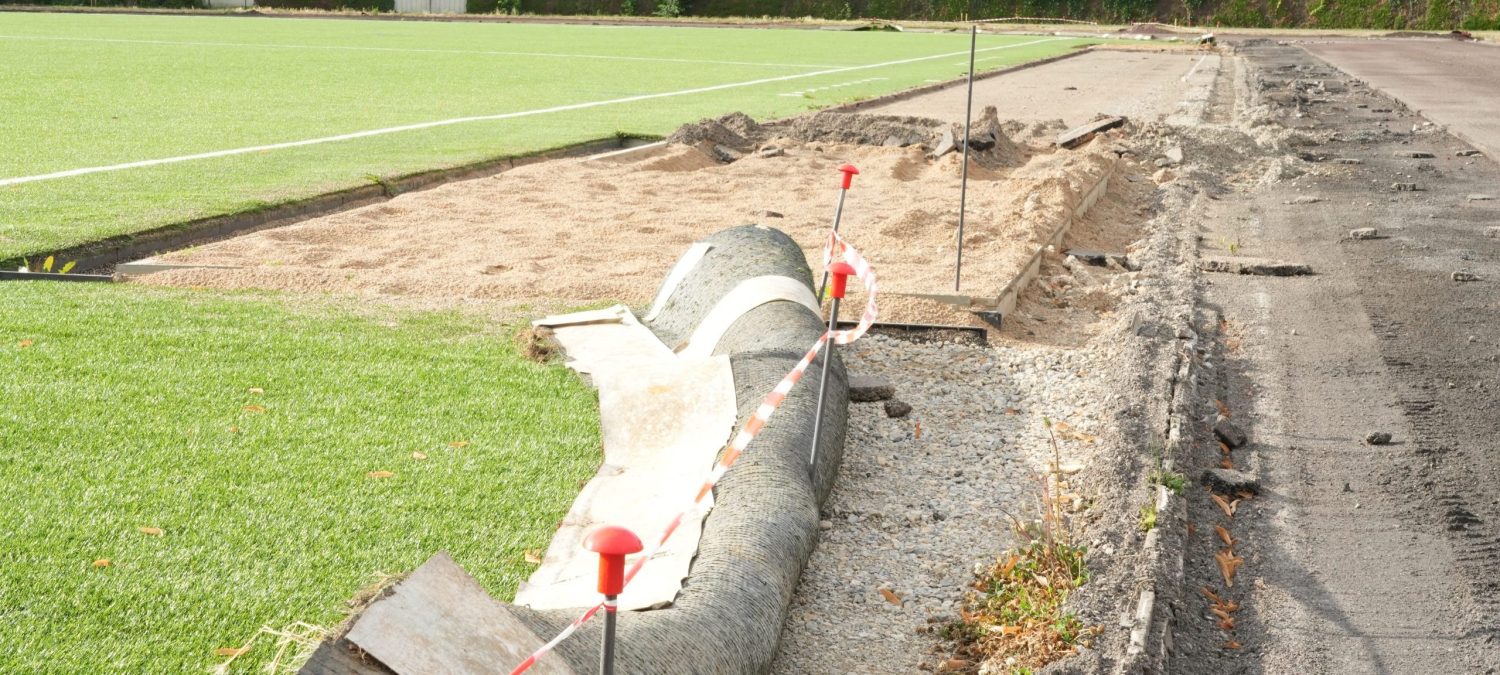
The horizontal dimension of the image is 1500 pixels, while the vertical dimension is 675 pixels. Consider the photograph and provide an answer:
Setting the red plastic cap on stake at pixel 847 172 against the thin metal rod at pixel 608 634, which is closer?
the thin metal rod at pixel 608 634

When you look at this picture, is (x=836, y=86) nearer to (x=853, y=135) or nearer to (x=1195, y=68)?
(x=853, y=135)

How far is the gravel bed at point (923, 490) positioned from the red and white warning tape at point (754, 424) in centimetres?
40

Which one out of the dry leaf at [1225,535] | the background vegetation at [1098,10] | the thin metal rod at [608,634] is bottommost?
the dry leaf at [1225,535]

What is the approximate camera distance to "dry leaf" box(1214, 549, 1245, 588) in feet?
12.7

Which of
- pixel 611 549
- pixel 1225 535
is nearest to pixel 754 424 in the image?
pixel 611 549

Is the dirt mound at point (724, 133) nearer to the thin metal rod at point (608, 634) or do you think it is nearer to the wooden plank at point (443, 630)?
the wooden plank at point (443, 630)

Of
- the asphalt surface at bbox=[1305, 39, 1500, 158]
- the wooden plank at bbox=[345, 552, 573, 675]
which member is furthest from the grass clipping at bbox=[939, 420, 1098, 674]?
Answer: the asphalt surface at bbox=[1305, 39, 1500, 158]

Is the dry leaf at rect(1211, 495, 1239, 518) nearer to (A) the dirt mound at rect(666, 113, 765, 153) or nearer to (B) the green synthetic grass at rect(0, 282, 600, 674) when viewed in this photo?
(B) the green synthetic grass at rect(0, 282, 600, 674)

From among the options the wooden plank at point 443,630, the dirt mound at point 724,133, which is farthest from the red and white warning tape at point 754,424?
the dirt mound at point 724,133

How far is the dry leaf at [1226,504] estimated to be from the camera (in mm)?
4355

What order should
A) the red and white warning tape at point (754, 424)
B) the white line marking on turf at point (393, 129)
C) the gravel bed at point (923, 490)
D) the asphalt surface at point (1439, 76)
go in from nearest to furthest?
1. the red and white warning tape at point (754, 424)
2. the gravel bed at point (923, 490)
3. the white line marking on turf at point (393, 129)
4. the asphalt surface at point (1439, 76)

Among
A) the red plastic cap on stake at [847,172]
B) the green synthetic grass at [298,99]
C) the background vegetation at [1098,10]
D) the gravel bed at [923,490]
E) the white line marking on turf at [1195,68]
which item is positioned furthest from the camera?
the background vegetation at [1098,10]

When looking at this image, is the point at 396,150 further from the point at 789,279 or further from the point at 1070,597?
the point at 1070,597

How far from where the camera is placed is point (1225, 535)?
13.7 ft
